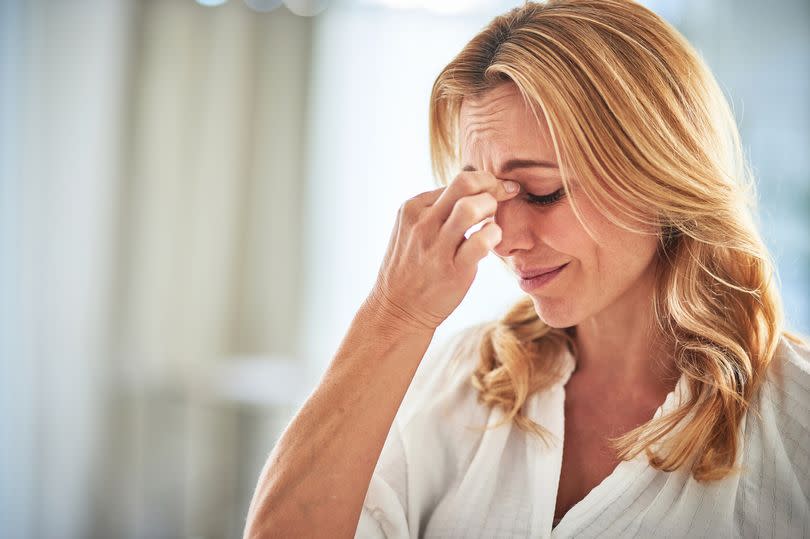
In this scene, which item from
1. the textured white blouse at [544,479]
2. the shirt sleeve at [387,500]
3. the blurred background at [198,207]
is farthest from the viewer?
the blurred background at [198,207]

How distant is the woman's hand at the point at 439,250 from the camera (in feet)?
3.02

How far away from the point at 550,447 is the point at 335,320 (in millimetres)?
1449

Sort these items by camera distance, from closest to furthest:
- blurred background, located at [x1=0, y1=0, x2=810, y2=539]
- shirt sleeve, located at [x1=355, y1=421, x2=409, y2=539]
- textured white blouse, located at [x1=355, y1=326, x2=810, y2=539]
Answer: textured white blouse, located at [x1=355, y1=326, x2=810, y2=539] → shirt sleeve, located at [x1=355, y1=421, x2=409, y2=539] → blurred background, located at [x1=0, y1=0, x2=810, y2=539]

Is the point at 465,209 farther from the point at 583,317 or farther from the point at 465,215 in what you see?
the point at 583,317

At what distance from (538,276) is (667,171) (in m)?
0.22

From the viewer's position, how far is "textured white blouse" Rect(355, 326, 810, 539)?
2.96 feet

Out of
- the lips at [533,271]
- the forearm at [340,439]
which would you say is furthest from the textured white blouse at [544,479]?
the lips at [533,271]

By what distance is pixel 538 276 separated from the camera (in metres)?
1.02

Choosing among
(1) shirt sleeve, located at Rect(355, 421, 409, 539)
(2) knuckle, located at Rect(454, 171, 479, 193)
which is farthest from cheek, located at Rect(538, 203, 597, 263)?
(1) shirt sleeve, located at Rect(355, 421, 409, 539)

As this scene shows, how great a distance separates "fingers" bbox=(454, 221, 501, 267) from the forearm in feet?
0.38

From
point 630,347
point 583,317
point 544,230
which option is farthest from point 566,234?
point 630,347

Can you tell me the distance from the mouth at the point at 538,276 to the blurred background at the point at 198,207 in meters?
1.18

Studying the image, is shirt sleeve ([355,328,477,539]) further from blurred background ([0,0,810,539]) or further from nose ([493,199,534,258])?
blurred background ([0,0,810,539])

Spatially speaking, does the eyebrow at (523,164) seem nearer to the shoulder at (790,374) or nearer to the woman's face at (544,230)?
the woman's face at (544,230)
